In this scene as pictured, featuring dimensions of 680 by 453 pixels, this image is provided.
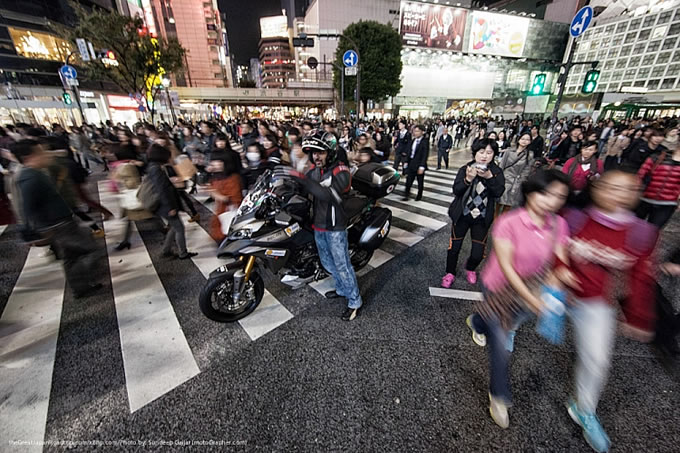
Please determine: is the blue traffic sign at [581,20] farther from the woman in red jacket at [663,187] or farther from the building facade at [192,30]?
the building facade at [192,30]

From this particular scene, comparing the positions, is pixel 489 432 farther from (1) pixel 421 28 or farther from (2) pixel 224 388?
(1) pixel 421 28

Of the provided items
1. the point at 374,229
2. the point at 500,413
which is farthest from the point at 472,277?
the point at 500,413

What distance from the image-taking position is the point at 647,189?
4023mm

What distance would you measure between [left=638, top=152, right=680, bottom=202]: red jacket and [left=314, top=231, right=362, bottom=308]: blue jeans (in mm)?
4596

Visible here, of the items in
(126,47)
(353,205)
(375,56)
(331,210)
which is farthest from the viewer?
(375,56)

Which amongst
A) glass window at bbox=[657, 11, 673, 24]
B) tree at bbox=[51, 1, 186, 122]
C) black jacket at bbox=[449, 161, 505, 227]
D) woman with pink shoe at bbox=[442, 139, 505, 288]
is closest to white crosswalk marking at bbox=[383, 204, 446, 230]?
woman with pink shoe at bbox=[442, 139, 505, 288]

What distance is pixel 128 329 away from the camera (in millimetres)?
3082

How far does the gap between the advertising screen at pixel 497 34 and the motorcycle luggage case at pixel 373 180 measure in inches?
2240

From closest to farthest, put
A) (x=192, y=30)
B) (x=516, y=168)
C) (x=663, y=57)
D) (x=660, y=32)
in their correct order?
(x=516, y=168), (x=663, y=57), (x=660, y=32), (x=192, y=30)

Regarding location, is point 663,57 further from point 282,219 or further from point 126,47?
point 126,47

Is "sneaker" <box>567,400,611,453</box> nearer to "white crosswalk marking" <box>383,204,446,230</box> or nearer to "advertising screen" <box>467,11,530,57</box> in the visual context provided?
"white crosswalk marking" <box>383,204,446,230</box>

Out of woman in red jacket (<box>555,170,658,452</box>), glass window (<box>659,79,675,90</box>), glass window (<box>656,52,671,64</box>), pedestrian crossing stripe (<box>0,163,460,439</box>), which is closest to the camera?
woman in red jacket (<box>555,170,658,452</box>)

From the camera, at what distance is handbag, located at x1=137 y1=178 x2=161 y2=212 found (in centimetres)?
418

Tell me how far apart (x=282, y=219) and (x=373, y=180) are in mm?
1729
